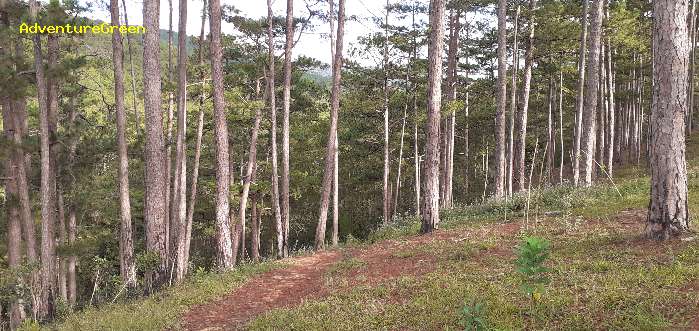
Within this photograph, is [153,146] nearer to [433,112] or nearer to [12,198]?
[12,198]

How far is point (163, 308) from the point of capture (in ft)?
28.0

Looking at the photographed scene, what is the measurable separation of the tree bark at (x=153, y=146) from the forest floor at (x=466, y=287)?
1.20 meters

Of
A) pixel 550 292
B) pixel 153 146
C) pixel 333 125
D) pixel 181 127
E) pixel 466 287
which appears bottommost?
pixel 466 287

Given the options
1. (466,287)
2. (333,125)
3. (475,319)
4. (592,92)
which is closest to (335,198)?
(333,125)

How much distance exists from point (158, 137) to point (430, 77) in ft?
24.9

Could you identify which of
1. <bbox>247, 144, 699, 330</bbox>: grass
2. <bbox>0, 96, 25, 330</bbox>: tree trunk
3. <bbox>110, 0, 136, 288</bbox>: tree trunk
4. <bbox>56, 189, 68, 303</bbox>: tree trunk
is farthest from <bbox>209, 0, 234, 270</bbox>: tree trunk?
<bbox>56, 189, 68, 303</bbox>: tree trunk

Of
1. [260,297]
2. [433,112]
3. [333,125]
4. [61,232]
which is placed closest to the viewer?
[260,297]

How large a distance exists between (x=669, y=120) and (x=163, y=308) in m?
9.44

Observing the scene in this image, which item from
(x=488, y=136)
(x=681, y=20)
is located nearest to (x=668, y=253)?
(x=681, y=20)

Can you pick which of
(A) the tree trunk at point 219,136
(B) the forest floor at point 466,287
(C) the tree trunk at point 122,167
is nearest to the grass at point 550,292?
(B) the forest floor at point 466,287

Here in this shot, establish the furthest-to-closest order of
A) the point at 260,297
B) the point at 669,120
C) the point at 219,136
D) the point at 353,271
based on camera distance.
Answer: the point at 219,136, the point at 353,271, the point at 260,297, the point at 669,120

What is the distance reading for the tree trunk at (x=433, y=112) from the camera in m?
12.2

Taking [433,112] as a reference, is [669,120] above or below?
below

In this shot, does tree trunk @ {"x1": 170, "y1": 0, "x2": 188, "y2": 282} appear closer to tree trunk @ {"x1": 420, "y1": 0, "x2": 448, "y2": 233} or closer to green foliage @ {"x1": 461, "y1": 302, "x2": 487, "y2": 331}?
tree trunk @ {"x1": 420, "y1": 0, "x2": 448, "y2": 233}
